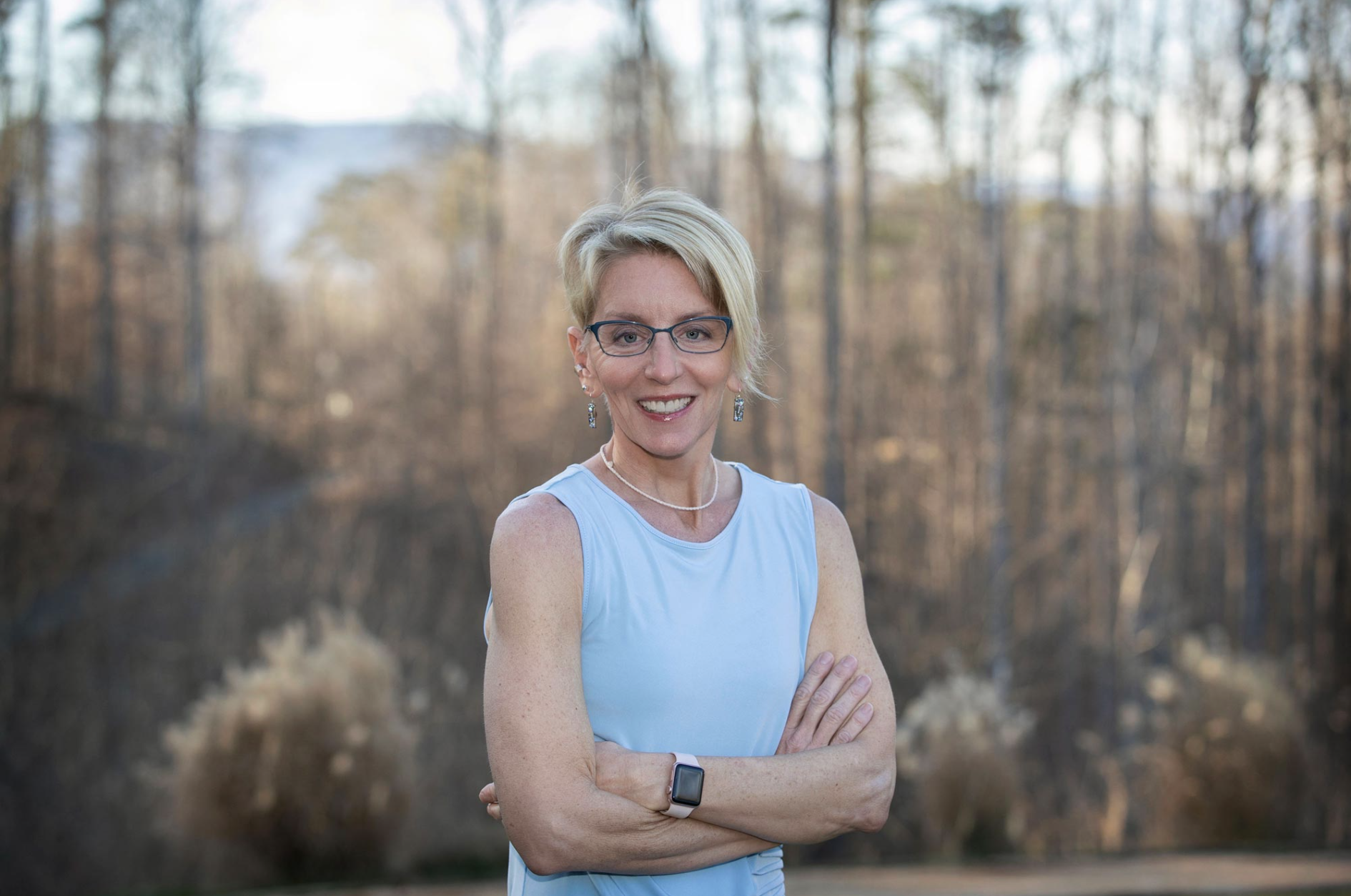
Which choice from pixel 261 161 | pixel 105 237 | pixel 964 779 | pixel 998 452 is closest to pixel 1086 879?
pixel 964 779

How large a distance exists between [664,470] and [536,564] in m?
0.28

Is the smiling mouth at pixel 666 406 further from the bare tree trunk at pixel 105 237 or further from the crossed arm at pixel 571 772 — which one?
the bare tree trunk at pixel 105 237

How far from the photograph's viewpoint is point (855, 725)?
5.61 feet

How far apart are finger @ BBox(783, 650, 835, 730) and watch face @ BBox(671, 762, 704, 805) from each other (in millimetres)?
219

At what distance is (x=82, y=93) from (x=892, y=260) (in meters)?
12.8

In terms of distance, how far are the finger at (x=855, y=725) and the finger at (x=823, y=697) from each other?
36mm

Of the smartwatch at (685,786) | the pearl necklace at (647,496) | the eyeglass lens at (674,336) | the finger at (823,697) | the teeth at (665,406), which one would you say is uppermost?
the eyeglass lens at (674,336)

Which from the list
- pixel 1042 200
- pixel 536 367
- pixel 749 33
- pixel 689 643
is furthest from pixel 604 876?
pixel 1042 200

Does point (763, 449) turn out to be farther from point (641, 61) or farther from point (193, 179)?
point (193, 179)

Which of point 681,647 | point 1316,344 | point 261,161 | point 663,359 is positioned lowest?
point 681,647

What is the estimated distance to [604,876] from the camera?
1577 mm

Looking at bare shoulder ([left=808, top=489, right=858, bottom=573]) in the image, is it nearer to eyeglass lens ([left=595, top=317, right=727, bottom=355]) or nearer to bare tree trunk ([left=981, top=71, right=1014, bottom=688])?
eyeglass lens ([left=595, top=317, right=727, bottom=355])

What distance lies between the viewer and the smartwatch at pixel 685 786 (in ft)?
4.93

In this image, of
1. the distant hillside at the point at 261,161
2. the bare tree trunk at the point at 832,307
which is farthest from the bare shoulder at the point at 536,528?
the distant hillside at the point at 261,161
